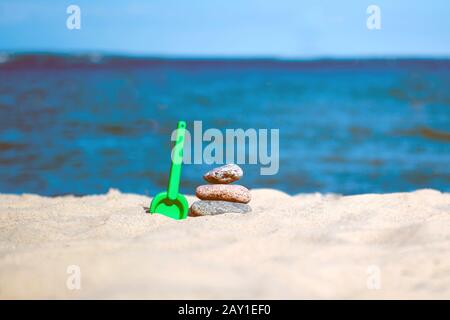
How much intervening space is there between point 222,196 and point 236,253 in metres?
1.23

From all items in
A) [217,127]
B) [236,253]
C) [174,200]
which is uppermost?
[217,127]

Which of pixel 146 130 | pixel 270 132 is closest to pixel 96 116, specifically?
pixel 146 130

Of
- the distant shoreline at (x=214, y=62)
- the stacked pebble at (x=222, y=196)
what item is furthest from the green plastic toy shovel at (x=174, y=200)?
the distant shoreline at (x=214, y=62)

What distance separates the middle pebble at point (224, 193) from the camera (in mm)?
4168

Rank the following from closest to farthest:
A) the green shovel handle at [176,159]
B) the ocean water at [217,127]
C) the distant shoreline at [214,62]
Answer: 1. the green shovel handle at [176,159]
2. the ocean water at [217,127]
3. the distant shoreline at [214,62]

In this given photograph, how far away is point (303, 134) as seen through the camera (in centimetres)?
1137

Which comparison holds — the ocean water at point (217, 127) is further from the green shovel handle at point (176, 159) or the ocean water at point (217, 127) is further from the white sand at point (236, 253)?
the white sand at point (236, 253)

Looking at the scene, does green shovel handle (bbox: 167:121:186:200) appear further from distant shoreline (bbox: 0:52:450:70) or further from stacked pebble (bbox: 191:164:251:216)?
distant shoreline (bbox: 0:52:450:70)

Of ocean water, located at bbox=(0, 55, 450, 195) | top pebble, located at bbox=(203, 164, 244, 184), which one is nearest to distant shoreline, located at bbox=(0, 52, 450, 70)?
ocean water, located at bbox=(0, 55, 450, 195)

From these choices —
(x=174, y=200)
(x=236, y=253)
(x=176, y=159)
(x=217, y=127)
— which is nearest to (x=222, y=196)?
(x=174, y=200)

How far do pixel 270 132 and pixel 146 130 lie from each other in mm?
2595

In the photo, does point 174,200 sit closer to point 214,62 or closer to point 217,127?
point 217,127

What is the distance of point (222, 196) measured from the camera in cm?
419
